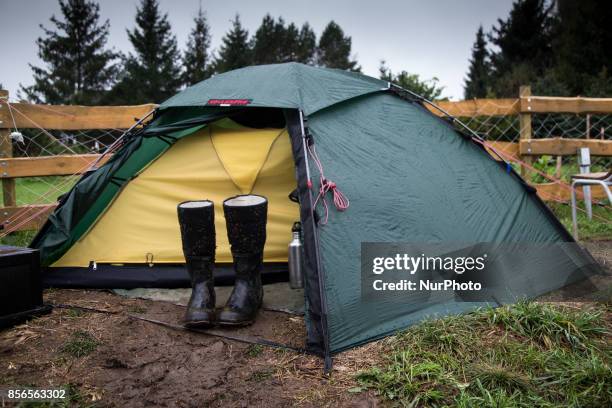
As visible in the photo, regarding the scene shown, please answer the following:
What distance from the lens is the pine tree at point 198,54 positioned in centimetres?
3112

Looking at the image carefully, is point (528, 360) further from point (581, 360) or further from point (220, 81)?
point (220, 81)

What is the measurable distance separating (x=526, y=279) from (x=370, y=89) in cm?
152

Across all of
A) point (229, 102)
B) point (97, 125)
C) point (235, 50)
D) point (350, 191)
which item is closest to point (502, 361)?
point (350, 191)

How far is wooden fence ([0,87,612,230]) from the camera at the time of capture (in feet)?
14.5

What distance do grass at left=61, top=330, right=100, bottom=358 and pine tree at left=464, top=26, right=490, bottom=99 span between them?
31.5 metres

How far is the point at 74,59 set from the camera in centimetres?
2828

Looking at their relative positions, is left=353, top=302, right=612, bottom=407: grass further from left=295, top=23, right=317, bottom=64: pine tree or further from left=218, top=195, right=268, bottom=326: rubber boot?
left=295, top=23, right=317, bottom=64: pine tree

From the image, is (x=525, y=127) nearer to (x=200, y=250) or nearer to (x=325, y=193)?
(x=325, y=193)

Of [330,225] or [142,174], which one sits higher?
[142,174]

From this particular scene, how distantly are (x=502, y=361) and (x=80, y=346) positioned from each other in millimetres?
1933

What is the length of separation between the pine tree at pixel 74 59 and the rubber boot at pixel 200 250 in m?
26.5

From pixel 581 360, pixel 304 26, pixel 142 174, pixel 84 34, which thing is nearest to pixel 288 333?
pixel 581 360

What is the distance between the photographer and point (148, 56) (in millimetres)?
31047

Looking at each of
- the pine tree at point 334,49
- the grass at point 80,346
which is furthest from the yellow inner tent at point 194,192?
the pine tree at point 334,49
